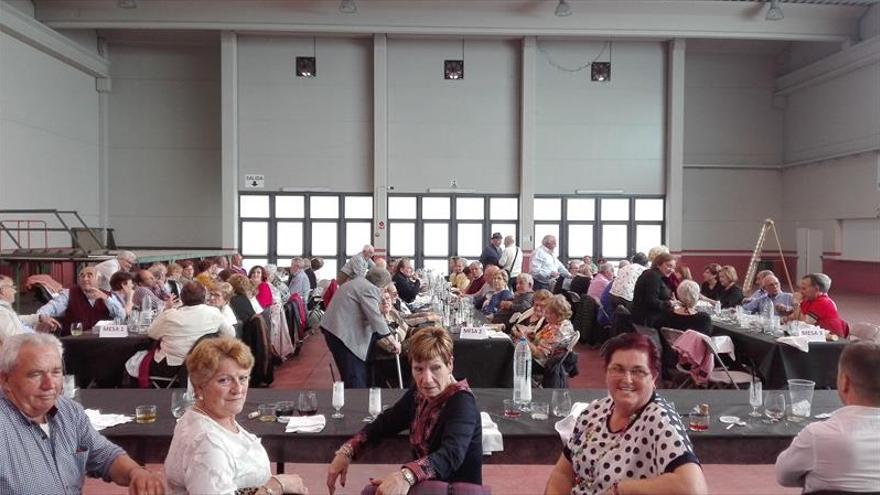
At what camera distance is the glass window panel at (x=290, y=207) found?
15.9 metres

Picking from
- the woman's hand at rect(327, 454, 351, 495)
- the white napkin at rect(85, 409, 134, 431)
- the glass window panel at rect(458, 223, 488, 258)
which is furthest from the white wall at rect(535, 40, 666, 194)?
the woman's hand at rect(327, 454, 351, 495)

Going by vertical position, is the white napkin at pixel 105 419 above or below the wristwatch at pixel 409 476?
below

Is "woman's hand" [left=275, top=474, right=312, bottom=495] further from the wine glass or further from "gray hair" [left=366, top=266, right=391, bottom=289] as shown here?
"gray hair" [left=366, top=266, right=391, bottom=289]

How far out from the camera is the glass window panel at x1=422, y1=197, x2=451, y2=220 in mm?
16109

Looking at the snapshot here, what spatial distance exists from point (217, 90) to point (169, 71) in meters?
1.31

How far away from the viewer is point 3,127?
1297cm

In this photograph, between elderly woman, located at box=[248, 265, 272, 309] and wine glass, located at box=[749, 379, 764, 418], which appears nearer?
wine glass, located at box=[749, 379, 764, 418]

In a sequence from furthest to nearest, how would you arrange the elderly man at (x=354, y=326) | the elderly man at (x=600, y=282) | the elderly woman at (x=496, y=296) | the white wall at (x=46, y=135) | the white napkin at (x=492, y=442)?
the white wall at (x=46, y=135) → the elderly man at (x=600, y=282) → the elderly woman at (x=496, y=296) → the elderly man at (x=354, y=326) → the white napkin at (x=492, y=442)

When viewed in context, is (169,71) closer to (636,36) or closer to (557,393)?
(636,36)

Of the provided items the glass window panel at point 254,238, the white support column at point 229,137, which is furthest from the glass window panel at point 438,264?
the white support column at point 229,137

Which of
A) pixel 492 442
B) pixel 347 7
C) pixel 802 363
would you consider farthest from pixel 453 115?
pixel 492 442

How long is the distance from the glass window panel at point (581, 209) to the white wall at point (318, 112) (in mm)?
5181

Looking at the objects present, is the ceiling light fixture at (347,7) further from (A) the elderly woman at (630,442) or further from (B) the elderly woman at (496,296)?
(A) the elderly woman at (630,442)

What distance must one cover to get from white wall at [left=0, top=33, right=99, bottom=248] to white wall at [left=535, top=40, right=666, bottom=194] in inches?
449
